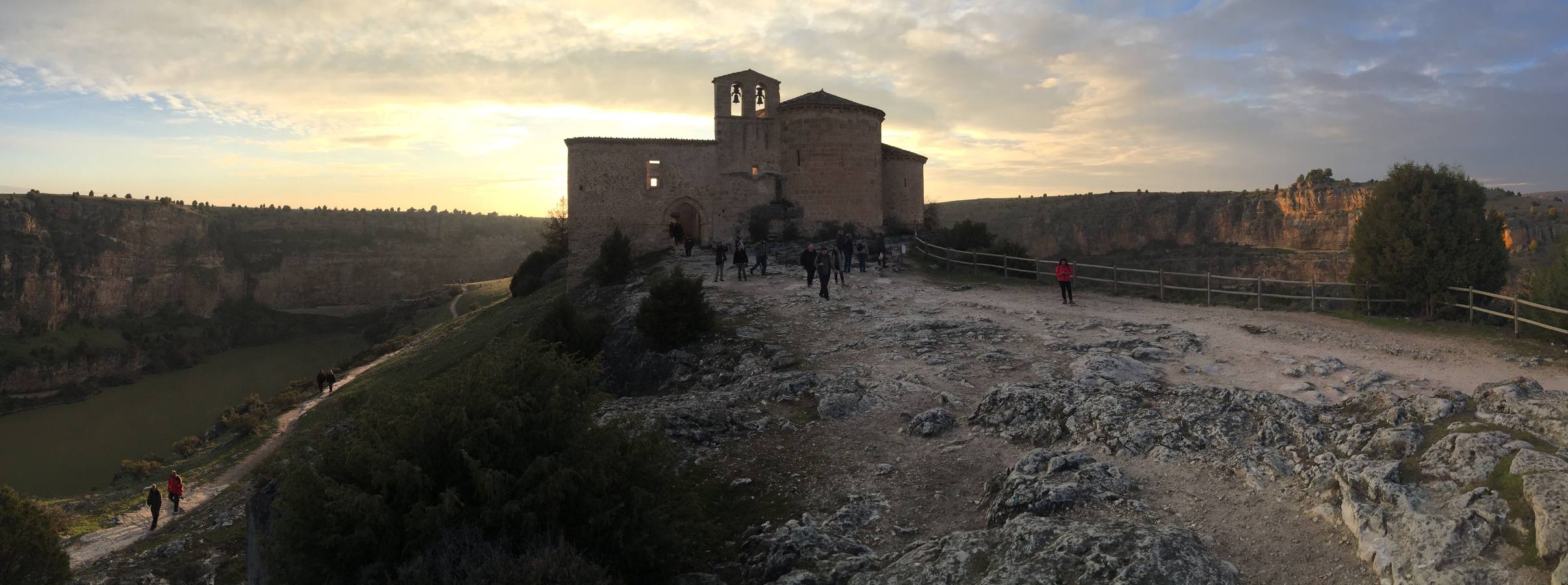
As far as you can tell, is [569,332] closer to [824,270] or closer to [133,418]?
[824,270]

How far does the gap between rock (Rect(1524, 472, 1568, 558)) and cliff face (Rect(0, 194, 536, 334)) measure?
8001cm

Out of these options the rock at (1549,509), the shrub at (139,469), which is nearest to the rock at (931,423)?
the rock at (1549,509)

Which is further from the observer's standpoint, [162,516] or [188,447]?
[188,447]

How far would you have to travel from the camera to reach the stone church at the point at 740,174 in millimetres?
32875

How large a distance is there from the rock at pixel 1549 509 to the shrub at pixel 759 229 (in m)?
27.3

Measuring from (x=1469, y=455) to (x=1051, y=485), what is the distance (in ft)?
11.9

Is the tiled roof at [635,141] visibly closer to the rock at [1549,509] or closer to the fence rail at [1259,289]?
the fence rail at [1259,289]

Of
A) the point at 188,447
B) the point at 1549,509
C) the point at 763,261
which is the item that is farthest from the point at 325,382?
the point at 1549,509

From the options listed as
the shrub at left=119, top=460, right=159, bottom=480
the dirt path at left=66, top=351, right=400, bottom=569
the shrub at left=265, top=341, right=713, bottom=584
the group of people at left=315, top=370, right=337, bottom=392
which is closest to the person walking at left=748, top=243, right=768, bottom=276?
the dirt path at left=66, top=351, right=400, bottom=569

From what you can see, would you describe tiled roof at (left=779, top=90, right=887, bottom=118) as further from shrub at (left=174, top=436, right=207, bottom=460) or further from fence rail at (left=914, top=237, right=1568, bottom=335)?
shrub at (left=174, top=436, right=207, bottom=460)

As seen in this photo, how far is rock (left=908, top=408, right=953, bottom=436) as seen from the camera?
36.5ft

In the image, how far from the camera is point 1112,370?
485 inches

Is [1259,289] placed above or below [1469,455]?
above

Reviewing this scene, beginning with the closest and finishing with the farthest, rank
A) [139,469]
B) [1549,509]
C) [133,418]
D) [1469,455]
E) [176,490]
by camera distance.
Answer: [1549,509], [1469,455], [176,490], [139,469], [133,418]
